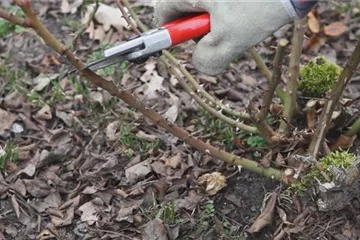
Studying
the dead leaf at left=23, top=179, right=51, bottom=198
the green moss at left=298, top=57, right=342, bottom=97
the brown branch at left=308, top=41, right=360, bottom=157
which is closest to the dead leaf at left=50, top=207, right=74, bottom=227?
the dead leaf at left=23, top=179, right=51, bottom=198

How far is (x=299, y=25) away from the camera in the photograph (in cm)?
230

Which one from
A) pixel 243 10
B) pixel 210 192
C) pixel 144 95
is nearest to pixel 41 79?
pixel 144 95

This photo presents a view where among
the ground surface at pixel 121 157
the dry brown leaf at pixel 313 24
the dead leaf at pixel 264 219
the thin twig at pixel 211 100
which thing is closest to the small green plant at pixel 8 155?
the ground surface at pixel 121 157

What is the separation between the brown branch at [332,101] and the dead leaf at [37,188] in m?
1.02

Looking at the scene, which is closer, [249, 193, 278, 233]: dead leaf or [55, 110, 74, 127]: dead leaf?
[249, 193, 278, 233]: dead leaf

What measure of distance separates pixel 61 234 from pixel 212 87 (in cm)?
100

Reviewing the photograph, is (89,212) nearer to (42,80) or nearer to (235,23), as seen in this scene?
(42,80)

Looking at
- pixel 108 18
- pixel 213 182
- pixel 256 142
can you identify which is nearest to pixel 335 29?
pixel 256 142

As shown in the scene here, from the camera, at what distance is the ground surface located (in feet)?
7.82

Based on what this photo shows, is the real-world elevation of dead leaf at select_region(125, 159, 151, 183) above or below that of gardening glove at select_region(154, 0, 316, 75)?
below

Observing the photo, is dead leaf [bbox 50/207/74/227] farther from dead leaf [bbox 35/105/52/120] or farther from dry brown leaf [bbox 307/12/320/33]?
dry brown leaf [bbox 307/12/320/33]

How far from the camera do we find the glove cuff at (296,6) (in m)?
1.75

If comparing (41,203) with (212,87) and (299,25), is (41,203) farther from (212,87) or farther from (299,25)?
(299,25)

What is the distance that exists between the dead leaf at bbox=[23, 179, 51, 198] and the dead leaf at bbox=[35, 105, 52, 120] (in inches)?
15.7
